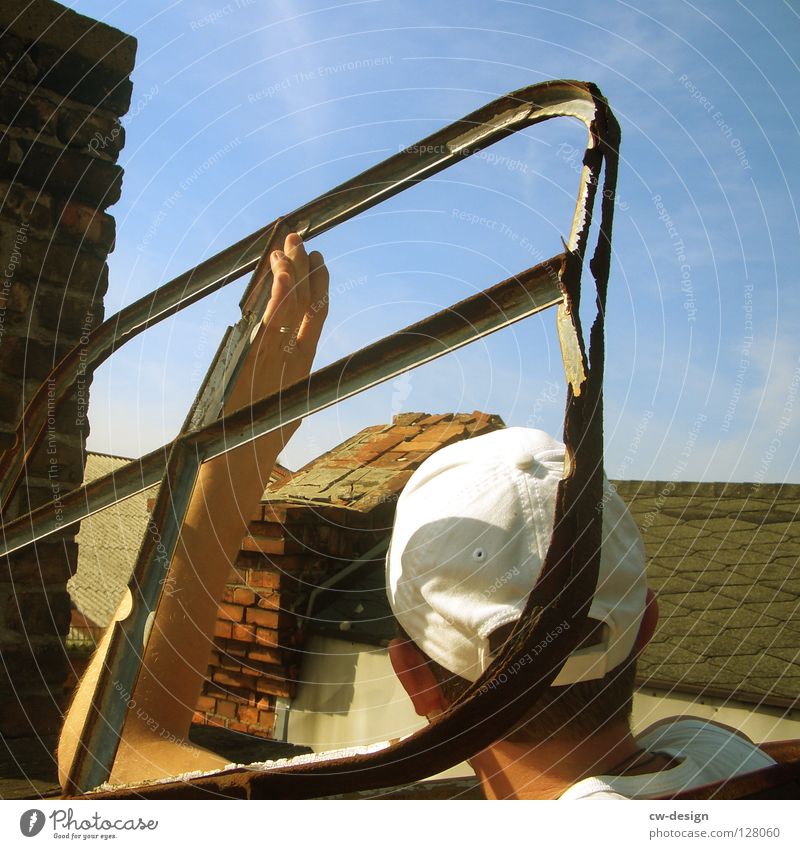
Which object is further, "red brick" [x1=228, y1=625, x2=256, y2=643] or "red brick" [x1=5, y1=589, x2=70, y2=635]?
"red brick" [x1=228, y1=625, x2=256, y2=643]

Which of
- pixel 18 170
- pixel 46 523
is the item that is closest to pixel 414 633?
pixel 46 523

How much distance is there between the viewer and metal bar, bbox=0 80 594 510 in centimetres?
88

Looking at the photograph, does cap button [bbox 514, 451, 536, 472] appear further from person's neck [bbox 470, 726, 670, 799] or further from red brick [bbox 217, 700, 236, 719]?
red brick [bbox 217, 700, 236, 719]

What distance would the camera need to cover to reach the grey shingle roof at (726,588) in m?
2.22

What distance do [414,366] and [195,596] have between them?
48 cm

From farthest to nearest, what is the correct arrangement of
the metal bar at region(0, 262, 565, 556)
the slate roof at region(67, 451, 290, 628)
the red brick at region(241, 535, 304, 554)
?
the slate roof at region(67, 451, 290, 628), the red brick at region(241, 535, 304, 554), the metal bar at region(0, 262, 565, 556)

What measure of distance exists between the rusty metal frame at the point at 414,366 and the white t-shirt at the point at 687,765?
246 millimetres

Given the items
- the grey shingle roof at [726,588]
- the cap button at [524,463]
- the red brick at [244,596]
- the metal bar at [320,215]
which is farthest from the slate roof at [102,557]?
the cap button at [524,463]

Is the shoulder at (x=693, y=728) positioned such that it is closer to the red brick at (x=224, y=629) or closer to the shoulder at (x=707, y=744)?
the shoulder at (x=707, y=744)

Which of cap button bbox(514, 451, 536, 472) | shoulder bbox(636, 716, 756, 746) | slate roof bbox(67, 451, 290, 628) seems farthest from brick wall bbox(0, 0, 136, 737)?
slate roof bbox(67, 451, 290, 628)

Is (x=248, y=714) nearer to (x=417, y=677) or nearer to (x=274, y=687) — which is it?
(x=274, y=687)

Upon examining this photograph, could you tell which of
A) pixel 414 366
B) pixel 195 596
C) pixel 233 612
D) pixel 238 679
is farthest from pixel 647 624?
pixel 238 679

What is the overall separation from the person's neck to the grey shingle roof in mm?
1408
